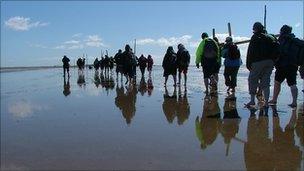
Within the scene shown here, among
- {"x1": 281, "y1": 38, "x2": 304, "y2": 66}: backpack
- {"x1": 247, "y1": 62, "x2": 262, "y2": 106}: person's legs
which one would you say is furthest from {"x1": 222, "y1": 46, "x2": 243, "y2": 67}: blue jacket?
{"x1": 281, "y1": 38, "x2": 304, "y2": 66}: backpack

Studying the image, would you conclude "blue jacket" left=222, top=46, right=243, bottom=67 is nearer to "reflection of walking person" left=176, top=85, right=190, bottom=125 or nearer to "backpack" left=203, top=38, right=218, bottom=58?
"backpack" left=203, top=38, right=218, bottom=58

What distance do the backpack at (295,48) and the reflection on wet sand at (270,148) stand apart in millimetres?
1561

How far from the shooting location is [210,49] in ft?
43.8

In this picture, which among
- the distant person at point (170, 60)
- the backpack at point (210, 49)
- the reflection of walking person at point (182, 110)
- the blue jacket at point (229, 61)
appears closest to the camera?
the reflection of walking person at point (182, 110)

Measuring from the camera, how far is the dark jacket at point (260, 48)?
9273mm

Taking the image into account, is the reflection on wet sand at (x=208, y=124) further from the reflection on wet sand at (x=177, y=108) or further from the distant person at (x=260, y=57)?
the distant person at (x=260, y=57)

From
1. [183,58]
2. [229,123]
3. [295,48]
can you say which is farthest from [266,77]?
[183,58]

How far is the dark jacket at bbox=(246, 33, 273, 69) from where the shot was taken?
30.4 ft

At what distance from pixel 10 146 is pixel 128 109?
436 centimetres

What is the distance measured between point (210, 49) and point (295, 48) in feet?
14.0

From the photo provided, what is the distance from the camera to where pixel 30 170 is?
5398mm

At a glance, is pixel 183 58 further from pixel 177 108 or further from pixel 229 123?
pixel 229 123

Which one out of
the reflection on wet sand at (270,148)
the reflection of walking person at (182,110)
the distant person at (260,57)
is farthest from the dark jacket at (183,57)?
the reflection on wet sand at (270,148)

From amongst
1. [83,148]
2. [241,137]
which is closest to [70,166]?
[83,148]
